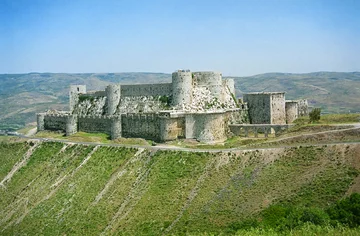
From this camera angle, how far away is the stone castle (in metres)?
72.6

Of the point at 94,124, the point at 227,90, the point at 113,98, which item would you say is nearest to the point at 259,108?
the point at 227,90

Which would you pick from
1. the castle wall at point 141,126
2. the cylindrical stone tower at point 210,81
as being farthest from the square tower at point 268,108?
the castle wall at point 141,126

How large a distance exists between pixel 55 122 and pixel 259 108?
4398cm

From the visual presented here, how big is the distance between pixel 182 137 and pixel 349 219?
122ft

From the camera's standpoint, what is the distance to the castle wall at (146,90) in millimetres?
83162

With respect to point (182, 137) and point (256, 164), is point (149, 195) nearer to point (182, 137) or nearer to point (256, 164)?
point (256, 164)

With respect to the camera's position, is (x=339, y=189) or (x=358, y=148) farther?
(x=358, y=148)

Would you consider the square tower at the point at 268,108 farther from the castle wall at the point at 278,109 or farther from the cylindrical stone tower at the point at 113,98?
the cylindrical stone tower at the point at 113,98

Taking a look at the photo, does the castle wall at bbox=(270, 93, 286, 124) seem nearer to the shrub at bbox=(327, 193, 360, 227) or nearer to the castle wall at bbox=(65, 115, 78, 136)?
the castle wall at bbox=(65, 115, 78, 136)

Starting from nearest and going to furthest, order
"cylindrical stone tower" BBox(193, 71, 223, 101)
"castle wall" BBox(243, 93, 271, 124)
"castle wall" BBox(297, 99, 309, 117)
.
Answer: "cylindrical stone tower" BBox(193, 71, 223, 101) → "castle wall" BBox(243, 93, 271, 124) → "castle wall" BBox(297, 99, 309, 117)

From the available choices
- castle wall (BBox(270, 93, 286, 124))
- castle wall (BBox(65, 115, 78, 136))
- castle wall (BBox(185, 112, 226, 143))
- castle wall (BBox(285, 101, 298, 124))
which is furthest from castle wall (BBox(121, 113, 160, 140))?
castle wall (BBox(285, 101, 298, 124))

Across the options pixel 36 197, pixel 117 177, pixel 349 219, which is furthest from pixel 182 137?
pixel 349 219

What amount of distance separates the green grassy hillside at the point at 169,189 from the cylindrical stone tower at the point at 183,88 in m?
14.5

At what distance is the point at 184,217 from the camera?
48.7 meters
